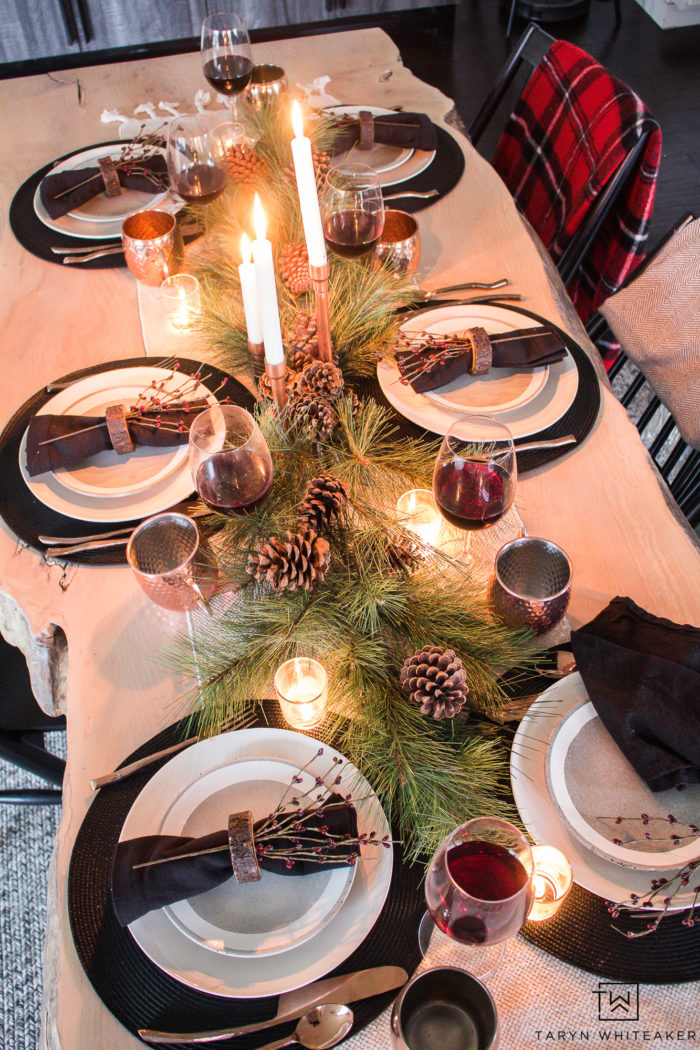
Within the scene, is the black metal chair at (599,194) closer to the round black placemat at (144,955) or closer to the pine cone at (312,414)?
the pine cone at (312,414)

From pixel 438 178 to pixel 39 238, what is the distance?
697 mm

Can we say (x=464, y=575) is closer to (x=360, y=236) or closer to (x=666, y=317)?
(x=360, y=236)

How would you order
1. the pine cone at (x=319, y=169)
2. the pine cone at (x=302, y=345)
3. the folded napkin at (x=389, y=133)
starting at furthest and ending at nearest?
the folded napkin at (x=389, y=133) → the pine cone at (x=319, y=169) → the pine cone at (x=302, y=345)

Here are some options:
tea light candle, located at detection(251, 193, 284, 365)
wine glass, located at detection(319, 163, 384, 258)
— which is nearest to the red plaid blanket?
wine glass, located at detection(319, 163, 384, 258)

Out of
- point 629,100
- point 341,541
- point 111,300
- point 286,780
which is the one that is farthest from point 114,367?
point 629,100

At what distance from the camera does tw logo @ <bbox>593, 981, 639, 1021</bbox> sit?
2.16 ft

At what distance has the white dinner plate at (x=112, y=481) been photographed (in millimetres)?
994

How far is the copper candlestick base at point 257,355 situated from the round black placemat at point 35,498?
0.03m

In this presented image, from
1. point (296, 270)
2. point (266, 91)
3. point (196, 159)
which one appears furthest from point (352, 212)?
point (266, 91)

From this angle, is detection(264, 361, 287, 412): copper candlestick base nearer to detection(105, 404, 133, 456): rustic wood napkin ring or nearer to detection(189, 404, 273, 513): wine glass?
detection(189, 404, 273, 513): wine glass

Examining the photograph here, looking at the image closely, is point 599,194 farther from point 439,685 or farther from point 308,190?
point 439,685

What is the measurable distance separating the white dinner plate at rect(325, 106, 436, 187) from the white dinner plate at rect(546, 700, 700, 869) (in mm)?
1043

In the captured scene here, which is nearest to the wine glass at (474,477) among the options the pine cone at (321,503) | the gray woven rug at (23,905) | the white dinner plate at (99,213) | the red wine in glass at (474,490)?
the red wine in glass at (474,490)

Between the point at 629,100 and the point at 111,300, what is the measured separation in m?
0.94
